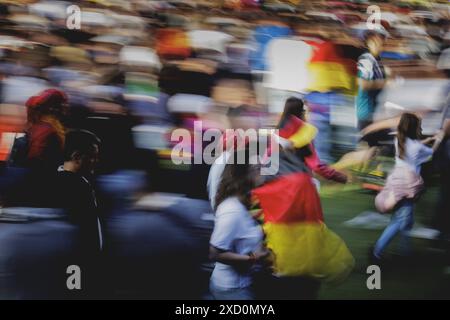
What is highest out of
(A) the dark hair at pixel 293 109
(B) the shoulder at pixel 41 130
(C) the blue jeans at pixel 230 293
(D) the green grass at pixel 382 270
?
(A) the dark hair at pixel 293 109

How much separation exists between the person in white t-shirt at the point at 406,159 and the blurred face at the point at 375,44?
0.31 m

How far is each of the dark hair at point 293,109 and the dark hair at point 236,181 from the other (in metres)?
0.27

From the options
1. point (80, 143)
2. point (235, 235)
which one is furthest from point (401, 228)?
point (80, 143)

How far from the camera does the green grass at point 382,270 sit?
12.1 feet

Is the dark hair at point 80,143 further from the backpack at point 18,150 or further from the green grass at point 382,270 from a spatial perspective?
the green grass at point 382,270

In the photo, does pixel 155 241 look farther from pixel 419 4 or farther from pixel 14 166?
pixel 419 4

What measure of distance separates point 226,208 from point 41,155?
839 mm

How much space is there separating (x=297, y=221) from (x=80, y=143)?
1.00m

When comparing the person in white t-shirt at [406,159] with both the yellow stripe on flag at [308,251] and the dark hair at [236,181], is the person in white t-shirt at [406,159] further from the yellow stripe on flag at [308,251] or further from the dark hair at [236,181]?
the dark hair at [236,181]

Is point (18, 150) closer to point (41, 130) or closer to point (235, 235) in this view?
point (41, 130)

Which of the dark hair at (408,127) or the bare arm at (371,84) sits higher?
the bare arm at (371,84)

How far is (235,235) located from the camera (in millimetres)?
3508

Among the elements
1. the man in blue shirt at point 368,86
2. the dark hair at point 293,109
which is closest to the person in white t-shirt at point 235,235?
the dark hair at point 293,109

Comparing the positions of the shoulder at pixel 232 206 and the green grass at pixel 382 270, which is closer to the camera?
the shoulder at pixel 232 206
